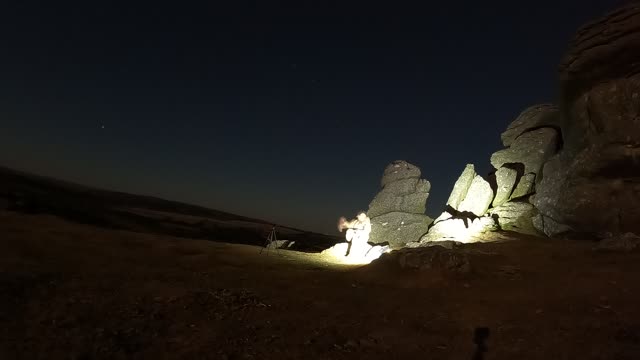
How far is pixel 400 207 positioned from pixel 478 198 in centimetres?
479

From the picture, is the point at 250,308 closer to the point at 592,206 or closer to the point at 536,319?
the point at 536,319

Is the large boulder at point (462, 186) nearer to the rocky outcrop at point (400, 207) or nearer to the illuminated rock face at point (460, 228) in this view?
the rocky outcrop at point (400, 207)

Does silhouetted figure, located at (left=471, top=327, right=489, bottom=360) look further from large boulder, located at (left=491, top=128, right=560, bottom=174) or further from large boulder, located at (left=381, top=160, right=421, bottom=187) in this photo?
large boulder, located at (left=491, top=128, right=560, bottom=174)

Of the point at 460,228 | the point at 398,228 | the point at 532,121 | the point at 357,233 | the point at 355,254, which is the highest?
the point at 532,121

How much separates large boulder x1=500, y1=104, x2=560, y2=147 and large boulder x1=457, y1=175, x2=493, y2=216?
4581mm

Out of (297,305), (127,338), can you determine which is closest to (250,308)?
(297,305)

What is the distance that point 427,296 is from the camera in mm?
8852

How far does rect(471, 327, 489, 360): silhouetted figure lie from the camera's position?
18.6 feet

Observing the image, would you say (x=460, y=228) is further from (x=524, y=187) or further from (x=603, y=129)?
(x=603, y=129)

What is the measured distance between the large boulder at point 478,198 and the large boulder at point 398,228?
94.6 inches

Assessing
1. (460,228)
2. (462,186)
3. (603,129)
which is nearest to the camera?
(603,129)

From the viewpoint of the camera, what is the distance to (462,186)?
22.9m

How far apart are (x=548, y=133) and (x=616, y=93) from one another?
262 inches

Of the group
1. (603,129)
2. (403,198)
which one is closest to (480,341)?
(603,129)
